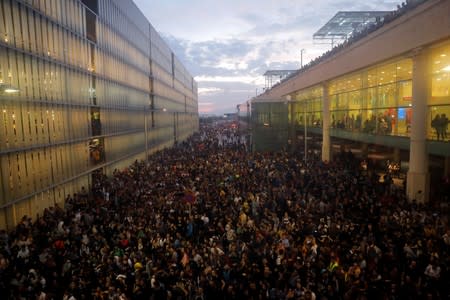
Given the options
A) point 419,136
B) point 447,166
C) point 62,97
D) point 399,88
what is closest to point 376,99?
point 399,88

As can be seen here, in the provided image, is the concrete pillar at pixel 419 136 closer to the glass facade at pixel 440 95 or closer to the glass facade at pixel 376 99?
the glass facade at pixel 440 95

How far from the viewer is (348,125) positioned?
3198cm

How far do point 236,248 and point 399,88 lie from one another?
16098 millimetres

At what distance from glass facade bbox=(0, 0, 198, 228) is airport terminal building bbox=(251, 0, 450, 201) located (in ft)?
61.4

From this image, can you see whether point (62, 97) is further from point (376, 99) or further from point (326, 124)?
point (326, 124)

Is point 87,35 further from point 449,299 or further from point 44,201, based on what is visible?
point 449,299

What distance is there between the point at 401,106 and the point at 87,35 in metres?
23.2

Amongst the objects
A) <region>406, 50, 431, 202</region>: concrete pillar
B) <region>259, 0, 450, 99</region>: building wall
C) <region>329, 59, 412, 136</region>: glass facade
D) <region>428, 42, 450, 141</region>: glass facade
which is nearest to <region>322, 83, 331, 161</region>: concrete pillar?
<region>329, 59, 412, 136</region>: glass facade

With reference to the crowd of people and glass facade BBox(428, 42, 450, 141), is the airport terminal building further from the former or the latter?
the crowd of people

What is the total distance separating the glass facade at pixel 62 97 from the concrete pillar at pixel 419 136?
1886 cm

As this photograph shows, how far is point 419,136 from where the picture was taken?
1920 cm

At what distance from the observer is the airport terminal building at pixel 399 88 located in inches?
706

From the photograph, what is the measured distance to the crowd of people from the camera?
34.1ft

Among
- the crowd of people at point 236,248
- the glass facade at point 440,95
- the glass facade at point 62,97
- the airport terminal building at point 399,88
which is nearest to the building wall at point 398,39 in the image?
the airport terminal building at point 399,88
